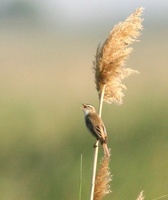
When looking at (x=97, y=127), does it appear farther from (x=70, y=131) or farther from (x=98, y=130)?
(x=70, y=131)

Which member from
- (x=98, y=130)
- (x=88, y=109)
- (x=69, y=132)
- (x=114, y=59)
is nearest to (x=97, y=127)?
(x=98, y=130)

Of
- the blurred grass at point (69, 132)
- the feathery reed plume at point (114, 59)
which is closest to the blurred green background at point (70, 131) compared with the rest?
the blurred grass at point (69, 132)

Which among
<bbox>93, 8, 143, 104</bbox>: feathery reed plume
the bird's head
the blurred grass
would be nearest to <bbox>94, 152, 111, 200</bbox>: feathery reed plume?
<bbox>93, 8, 143, 104</bbox>: feathery reed plume

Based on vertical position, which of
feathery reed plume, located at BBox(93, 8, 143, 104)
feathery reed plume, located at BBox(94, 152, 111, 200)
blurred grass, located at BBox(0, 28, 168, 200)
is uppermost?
feathery reed plume, located at BBox(93, 8, 143, 104)

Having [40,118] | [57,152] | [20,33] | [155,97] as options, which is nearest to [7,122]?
[40,118]

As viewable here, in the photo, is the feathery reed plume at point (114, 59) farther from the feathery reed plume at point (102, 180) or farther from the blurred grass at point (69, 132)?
the blurred grass at point (69, 132)

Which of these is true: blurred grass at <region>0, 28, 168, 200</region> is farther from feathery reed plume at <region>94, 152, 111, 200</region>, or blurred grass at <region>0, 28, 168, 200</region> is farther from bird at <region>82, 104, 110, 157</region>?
feathery reed plume at <region>94, 152, 111, 200</region>

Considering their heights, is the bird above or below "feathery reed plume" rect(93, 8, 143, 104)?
below
